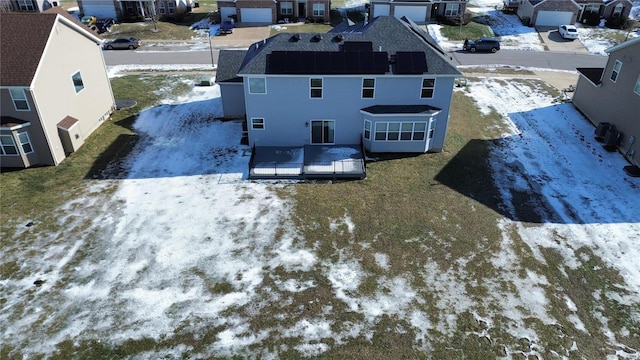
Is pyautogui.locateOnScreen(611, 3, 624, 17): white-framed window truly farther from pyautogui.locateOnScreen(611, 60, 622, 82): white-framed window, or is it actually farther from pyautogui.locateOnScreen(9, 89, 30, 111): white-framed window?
pyautogui.locateOnScreen(9, 89, 30, 111): white-framed window

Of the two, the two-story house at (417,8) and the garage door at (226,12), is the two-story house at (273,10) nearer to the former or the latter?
the garage door at (226,12)

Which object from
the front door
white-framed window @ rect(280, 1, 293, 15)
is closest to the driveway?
white-framed window @ rect(280, 1, 293, 15)

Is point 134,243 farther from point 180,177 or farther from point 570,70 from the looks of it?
point 570,70

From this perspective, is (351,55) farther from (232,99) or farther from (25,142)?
(25,142)

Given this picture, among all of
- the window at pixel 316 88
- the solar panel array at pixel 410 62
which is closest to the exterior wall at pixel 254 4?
the window at pixel 316 88

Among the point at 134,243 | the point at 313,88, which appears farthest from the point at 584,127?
the point at 134,243

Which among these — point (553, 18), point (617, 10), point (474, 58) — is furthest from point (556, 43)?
point (617, 10)
